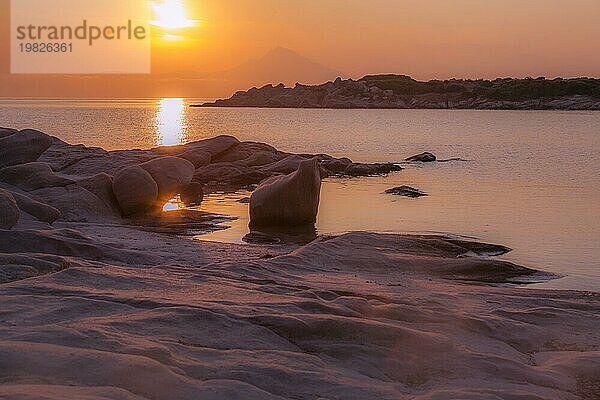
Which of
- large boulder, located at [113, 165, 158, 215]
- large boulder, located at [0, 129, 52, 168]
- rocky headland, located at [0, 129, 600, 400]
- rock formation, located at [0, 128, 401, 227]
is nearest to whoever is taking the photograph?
rocky headland, located at [0, 129, 600, 400]

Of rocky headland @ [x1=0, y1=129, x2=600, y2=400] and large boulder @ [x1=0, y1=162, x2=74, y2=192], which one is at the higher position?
large boulder @ [x1=0, y1=162, x2=74, y2=192]

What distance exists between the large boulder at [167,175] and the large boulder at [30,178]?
7.60ft

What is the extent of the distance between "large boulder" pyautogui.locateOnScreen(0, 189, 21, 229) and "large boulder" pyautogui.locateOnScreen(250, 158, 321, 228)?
591cm

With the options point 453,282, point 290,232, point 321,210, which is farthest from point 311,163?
point 453,282

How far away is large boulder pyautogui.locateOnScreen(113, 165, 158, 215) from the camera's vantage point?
16.6m

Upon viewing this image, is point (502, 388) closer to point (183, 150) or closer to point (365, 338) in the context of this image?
point (365, 338)

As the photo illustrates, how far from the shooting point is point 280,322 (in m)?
6.11

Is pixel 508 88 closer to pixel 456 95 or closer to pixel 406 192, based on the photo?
pixel 456 95

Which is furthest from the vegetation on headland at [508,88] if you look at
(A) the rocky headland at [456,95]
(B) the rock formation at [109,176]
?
(B) the rock formation at [109,176]

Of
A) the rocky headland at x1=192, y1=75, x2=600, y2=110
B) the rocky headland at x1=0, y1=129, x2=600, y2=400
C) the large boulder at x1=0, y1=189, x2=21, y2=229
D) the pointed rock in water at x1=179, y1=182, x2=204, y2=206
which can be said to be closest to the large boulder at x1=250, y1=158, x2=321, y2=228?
the rocky headland at x1=0, y1=129, x2=600, y2=400

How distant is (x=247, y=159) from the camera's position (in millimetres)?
29984

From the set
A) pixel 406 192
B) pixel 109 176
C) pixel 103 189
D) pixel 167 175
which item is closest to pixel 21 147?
pixel 109 176

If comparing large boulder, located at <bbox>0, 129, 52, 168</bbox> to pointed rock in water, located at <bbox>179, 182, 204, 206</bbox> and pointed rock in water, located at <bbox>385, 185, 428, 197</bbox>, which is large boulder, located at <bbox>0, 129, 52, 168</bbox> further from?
pointed rock in water, located at <bbox>385, 185, 428, 197</bbox>

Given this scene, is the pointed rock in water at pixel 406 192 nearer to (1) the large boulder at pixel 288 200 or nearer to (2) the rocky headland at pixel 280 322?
(1) the large boulder at pixel 288 200
